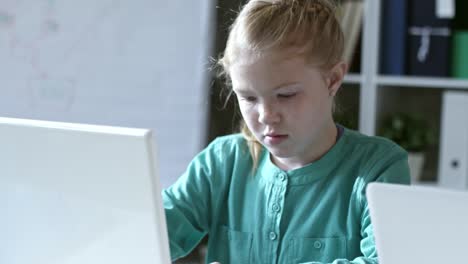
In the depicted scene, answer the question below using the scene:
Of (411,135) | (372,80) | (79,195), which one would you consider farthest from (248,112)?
(411,135)

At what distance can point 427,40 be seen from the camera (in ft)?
8.13

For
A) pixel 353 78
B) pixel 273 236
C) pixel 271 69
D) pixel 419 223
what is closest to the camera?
pixel 419 223

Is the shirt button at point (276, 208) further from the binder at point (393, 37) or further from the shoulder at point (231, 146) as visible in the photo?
the binder at point (393, 37)

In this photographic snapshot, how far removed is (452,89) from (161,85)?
91cm

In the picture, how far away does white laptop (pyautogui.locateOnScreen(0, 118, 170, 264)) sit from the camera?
822 millimetres

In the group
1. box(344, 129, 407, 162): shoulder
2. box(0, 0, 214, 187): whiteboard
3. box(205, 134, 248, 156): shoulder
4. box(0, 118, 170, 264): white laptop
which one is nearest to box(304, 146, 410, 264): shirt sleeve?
box(344, 129, 407, 162): shoulder

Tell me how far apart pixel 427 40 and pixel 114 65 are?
0.94m

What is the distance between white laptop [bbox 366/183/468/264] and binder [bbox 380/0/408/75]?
1830mm

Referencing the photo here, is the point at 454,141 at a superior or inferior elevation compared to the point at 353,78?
inferior

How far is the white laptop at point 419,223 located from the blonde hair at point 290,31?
0.38 m

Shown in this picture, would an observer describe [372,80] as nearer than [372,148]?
No

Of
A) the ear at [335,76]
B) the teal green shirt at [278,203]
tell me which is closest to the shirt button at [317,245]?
the teal green shirt at [278,203]

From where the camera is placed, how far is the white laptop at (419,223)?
0.69 meters

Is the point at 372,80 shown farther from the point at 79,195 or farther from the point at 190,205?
the point at 79,195
